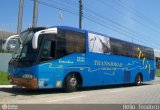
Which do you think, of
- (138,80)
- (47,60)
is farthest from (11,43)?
(138,80)

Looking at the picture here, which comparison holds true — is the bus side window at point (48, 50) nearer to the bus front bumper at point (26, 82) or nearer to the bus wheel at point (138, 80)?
the bus front bumper at point (26, 82)

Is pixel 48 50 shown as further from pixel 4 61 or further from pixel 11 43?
pixel 4 61

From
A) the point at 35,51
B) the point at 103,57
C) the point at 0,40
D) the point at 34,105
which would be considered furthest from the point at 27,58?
the point at 0,40

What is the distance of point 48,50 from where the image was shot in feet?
54.0

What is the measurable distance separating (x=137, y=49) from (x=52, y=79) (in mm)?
11614

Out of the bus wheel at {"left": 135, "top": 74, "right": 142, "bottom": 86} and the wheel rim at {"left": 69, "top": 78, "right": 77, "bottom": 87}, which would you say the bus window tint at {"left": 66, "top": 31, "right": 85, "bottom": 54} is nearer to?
the wheel rim at {"left": 69, "top": 78, "right": 77, "bottom": 87}

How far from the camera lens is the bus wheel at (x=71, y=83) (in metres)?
17.5

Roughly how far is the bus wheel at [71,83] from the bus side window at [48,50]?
1.67 metres

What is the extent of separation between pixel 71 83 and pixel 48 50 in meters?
2.39

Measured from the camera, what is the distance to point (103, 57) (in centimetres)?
2106

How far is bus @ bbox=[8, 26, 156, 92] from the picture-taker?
1595cm

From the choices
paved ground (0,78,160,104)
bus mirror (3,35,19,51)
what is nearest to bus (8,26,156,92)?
paved ground (0,78,160,104)

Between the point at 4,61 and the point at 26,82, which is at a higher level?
the point at 4,61

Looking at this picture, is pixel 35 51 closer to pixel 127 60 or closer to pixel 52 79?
pixel 52 79
